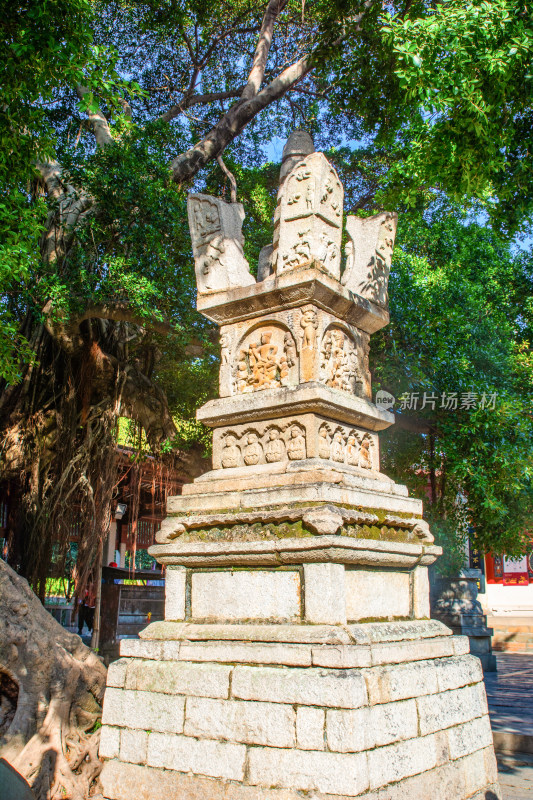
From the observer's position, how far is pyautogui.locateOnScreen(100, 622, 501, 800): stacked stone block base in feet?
10.3

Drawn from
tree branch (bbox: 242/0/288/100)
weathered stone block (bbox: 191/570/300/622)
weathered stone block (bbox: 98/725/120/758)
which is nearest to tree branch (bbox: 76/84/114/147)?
tree branch (bbox: 242/0/288/100)

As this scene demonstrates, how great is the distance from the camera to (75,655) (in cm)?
519

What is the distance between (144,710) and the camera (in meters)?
3.77

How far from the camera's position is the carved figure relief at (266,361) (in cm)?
426

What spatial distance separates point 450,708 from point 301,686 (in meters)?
1.17

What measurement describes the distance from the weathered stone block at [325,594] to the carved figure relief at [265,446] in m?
0.74

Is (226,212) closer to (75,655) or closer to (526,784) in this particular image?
(75,655)

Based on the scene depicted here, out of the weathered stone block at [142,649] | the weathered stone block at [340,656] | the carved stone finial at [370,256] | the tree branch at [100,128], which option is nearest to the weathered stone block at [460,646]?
the weathered stone block at [340,656]

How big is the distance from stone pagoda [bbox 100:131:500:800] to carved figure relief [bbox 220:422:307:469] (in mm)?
11

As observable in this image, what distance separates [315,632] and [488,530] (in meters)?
6.85

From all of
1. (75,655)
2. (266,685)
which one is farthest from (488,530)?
(266,685)

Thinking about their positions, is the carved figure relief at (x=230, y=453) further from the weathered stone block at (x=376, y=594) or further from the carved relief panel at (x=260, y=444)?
the weathered stone block at (x=376, y=594)

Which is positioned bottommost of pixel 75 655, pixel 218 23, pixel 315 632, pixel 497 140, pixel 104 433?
pixel 75 655

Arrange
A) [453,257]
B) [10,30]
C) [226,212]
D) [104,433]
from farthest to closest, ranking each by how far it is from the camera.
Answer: [453,257] < [104,433] < [10,30] < [226,212]
